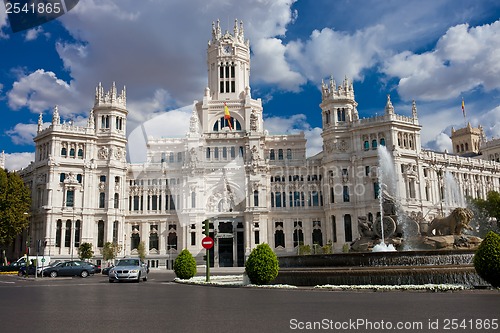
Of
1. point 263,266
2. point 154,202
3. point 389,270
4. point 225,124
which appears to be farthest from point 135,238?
point 389,270

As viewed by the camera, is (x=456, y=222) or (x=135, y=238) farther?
(x=135, y=238)

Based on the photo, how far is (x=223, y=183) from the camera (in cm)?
8019

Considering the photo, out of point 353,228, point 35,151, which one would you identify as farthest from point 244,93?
point 35,151

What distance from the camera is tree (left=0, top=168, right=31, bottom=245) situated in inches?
2761

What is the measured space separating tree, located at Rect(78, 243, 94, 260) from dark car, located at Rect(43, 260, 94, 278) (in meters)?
21.4

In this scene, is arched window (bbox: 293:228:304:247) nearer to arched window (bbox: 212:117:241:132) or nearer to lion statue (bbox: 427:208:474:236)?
arched window (bbox: 212:117:241:132)

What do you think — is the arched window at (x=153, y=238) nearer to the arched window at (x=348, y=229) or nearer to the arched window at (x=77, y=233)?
the arched window at (x=77, y=233)

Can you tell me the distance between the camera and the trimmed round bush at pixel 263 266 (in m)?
26.5

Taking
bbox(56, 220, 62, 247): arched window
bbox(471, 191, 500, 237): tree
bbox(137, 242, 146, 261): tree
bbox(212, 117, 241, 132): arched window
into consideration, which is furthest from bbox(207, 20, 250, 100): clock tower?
bbox(471, 191, 500, 237): tree

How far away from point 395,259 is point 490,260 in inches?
231

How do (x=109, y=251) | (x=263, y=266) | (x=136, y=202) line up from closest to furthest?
(x=263, y=266), (x=109, y=251), (x=136, y=202)

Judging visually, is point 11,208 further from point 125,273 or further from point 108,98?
point 125,273

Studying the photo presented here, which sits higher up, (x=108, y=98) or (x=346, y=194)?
(x=108, y=98)

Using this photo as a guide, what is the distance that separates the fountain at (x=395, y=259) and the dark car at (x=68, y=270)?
26.2 m
